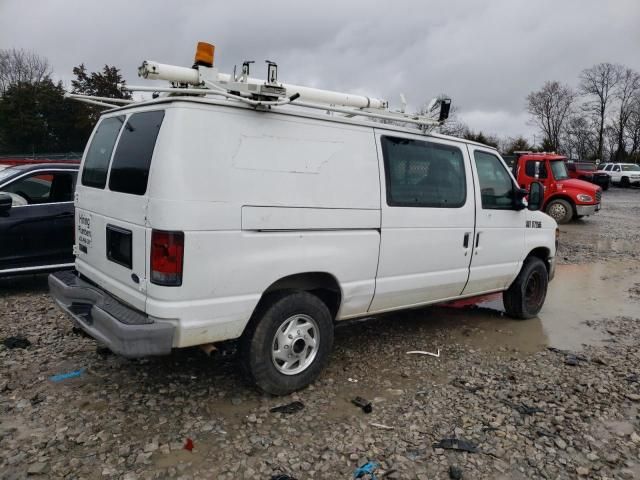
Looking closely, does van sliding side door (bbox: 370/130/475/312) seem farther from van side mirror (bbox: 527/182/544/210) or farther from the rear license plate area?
the rear license plate area

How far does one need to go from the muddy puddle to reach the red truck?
660cm

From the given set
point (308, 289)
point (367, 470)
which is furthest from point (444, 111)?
point (367, 470)

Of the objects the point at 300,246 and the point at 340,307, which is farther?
the point at 340,307

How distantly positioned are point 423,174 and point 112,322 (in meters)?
2.82

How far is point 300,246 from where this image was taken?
3629mm

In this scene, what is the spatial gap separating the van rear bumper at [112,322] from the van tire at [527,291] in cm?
427

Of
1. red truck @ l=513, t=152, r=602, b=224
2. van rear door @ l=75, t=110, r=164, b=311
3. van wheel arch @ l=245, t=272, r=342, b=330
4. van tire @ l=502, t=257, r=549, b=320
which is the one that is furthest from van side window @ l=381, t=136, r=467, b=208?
red truck @ l=513, t=152, r=602, b=224

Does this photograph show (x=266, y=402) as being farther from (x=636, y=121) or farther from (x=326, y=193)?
(x=636, y=121)

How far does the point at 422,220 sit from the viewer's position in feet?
14.5

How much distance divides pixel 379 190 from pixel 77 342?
3.14m

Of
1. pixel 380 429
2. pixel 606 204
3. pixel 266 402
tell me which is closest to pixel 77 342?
pixel 266 402

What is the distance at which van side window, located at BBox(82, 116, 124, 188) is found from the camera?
12.8 ft

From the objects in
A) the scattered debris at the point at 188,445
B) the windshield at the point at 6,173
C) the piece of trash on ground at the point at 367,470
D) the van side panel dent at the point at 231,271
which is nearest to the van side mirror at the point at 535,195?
the van side panel dent at the point at 231,271

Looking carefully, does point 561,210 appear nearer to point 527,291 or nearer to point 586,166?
point 527,291
